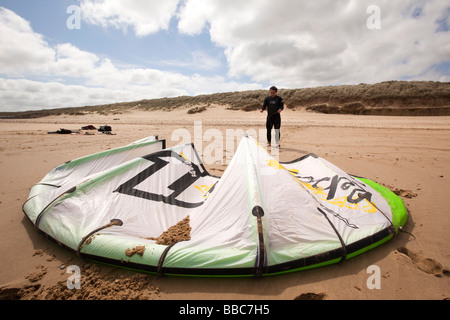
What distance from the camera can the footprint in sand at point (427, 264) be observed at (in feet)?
6.33

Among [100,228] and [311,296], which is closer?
[311,296]

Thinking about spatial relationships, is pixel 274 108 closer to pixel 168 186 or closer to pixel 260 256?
pixel 168 186

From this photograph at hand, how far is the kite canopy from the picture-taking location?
1854 mm

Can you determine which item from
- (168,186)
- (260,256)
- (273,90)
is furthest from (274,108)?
(260,256)

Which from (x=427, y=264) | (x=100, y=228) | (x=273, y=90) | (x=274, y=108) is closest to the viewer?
(x=427, y=264)

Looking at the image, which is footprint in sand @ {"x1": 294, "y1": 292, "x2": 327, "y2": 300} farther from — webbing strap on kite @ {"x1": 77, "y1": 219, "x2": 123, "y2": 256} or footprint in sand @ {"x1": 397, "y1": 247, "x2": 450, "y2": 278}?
webbing strap on kite @ {"x1": 77, "y1": 219, "x2": 123, "y2": 256}

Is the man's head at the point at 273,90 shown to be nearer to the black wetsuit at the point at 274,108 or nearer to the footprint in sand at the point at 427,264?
the black wetsuit at the point at 274,108

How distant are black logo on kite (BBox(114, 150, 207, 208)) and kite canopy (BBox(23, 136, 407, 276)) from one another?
0.05ft

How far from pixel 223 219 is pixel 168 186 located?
53.5 inches

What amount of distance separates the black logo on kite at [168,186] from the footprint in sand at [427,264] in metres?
2.43

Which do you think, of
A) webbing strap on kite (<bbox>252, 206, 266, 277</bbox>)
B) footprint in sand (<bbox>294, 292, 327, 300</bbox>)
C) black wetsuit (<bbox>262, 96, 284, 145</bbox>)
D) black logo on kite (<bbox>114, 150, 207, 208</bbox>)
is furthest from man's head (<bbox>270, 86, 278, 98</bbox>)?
footprint in sand (<bbox>294, 292, 327, 300</bbox>)

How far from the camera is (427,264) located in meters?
2.03
